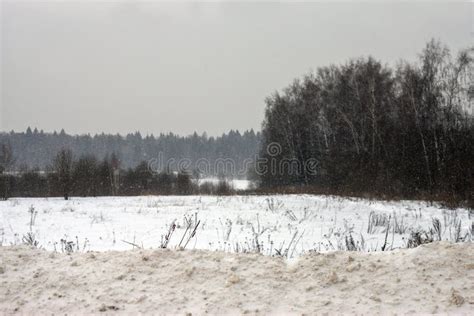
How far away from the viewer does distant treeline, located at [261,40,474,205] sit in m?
21.9

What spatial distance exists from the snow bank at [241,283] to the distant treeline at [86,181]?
23.2m

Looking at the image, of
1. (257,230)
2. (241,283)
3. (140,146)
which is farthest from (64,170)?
(140,146)

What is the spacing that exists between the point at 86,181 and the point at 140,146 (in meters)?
88.9

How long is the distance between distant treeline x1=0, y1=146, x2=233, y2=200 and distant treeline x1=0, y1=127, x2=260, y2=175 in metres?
62.6

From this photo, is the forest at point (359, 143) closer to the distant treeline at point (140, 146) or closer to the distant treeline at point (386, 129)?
the distant treeline at point (386, 129)

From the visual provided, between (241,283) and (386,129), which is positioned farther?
(386,129)

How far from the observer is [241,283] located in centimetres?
428

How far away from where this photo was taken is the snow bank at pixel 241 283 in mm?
3906

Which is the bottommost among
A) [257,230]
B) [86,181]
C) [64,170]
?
[257,230]

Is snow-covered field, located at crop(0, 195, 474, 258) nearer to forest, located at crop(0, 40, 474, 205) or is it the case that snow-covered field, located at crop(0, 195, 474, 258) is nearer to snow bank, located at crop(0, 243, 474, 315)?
snow bank, located at crop(0, 243, 474, 315)

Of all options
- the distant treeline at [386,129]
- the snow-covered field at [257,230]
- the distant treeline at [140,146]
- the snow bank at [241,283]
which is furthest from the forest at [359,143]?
the distant treeline at [140,146]

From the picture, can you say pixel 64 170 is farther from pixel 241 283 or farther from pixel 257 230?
pixel 241 283

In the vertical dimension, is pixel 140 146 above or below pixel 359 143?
above

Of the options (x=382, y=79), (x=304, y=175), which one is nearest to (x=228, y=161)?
(x=304, y=175)
